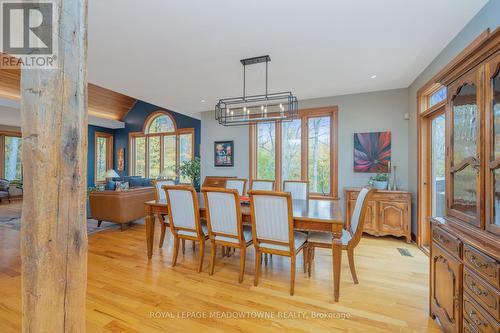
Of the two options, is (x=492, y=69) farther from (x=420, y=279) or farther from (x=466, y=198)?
(x=420, y=279)

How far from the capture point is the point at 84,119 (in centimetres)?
103

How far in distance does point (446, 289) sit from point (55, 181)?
7.80 ft

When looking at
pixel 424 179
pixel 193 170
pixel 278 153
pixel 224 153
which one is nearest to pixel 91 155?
pixel 193 170

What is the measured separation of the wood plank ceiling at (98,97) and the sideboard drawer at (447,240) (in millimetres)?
7016

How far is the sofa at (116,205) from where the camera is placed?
13.9 feet

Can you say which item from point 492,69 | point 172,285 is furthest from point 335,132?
point 172,285

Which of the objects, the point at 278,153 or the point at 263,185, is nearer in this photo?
the point at 263,185

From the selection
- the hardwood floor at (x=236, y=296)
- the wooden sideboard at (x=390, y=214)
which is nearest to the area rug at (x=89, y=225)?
the hardwood floor at (x=236, y=296)

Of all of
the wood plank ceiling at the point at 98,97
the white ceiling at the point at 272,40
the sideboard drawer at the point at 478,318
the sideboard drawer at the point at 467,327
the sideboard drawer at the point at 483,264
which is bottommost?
the sideboard drawer at the point at 467,327

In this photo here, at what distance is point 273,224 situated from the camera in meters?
2.23

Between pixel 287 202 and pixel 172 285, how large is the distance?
1.46m

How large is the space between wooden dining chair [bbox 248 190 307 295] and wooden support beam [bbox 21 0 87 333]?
4.67 feet

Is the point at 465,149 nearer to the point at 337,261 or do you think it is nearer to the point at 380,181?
the point at 337,261

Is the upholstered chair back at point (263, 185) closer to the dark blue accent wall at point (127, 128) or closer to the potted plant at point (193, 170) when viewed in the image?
the potted plant at point (193, 170)
